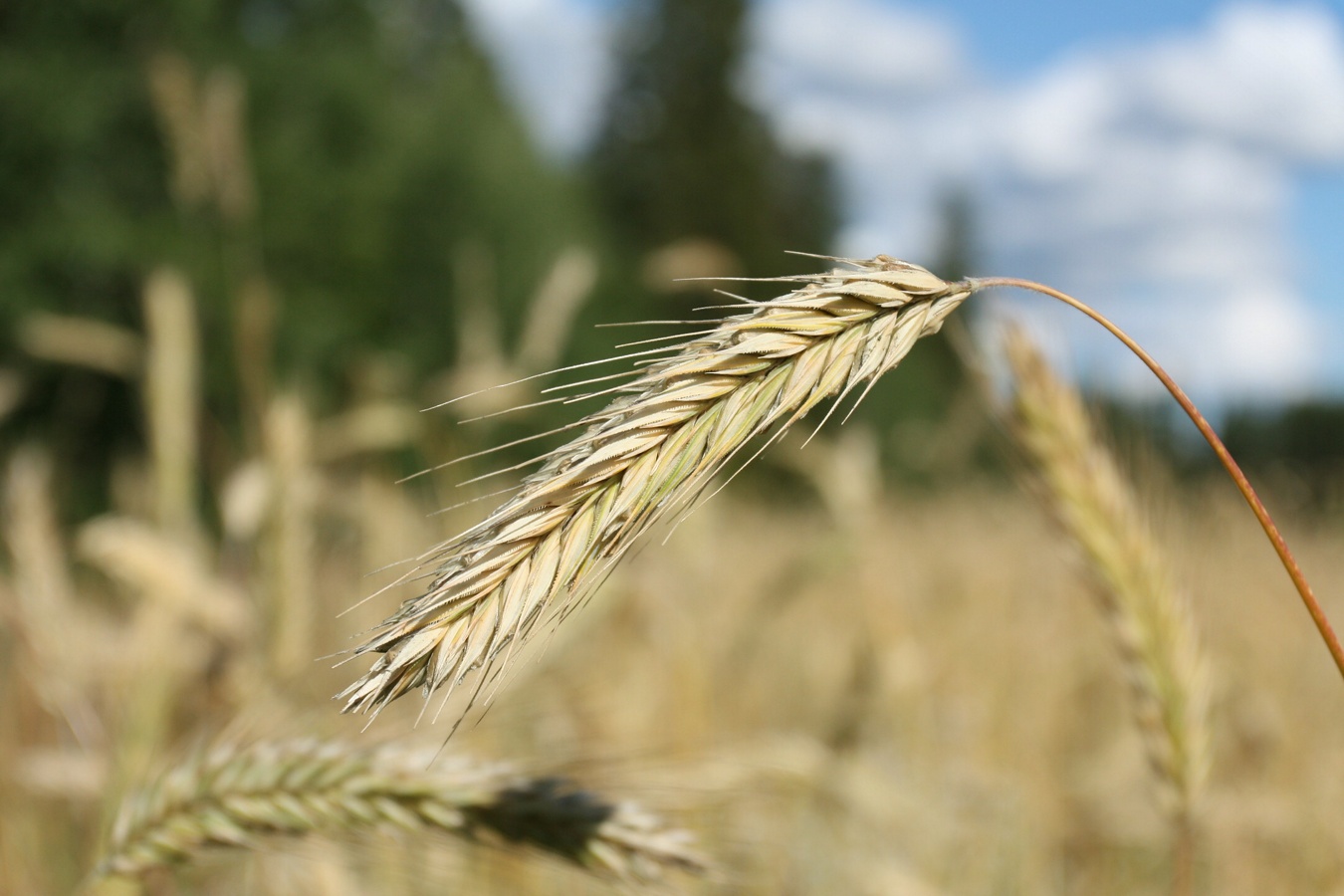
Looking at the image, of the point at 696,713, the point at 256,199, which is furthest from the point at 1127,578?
the point at 256,199

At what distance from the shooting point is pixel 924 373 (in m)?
29.1

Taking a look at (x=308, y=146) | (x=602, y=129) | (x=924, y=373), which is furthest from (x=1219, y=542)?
(x=602, y=129)

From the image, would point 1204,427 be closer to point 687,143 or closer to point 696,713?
point 696,713

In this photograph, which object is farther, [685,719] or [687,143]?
[687,143]

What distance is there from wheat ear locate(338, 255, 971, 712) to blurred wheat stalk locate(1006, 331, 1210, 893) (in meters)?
0.50

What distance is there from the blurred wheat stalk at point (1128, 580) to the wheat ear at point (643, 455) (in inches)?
19.8

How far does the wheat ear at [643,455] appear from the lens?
55 cm

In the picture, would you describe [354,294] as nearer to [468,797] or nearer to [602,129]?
[468,797]

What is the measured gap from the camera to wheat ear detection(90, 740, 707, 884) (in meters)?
0.92

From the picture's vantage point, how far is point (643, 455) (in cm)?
60

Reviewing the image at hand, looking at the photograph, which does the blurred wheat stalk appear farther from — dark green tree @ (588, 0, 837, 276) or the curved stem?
dark green tree @ (588, 0, 837, 276)

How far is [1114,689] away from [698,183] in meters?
24.6

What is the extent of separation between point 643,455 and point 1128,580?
0.71 metres

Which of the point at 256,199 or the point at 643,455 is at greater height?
the point at 256,199
